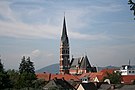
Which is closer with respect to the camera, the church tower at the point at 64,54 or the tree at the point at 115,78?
the tree at the point at 115,78

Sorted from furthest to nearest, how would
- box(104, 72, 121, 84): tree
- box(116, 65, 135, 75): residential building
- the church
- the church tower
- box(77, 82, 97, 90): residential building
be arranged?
1. the church tower
2. the church
3. box(116, 65, 135, 75): residential building
4. box(104, 72, 121, 84): tree
5. box(77, 82, 97, 90): residential building

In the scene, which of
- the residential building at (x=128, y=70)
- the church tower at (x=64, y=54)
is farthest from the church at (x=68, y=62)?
the residential building at (x=128, y=70)

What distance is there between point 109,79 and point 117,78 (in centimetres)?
227

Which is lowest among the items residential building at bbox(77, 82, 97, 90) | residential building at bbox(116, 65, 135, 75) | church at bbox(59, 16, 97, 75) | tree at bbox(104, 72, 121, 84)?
residential building at bbox(77, 82, 97, 90)

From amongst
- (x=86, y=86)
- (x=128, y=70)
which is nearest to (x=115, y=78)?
(x=86, y=86)

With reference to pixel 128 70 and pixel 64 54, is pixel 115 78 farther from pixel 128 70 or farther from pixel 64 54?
pixel 64 54

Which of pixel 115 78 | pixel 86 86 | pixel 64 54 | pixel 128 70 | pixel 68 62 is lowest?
pixel 86 86

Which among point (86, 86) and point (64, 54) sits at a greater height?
point (64, 54)

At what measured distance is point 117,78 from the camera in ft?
298

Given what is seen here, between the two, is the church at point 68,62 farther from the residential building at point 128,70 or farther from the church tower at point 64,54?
the residential building at point 128,70

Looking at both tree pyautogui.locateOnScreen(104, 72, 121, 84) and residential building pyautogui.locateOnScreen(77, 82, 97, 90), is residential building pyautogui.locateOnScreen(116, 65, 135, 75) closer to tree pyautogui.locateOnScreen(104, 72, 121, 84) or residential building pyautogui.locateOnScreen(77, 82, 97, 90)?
tree pyautogui.locateOnScreen(104, 72, 121, 84)

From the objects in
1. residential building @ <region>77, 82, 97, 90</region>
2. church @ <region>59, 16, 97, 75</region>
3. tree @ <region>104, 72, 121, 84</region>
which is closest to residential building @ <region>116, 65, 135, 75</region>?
church @ <region>59, 16, 97, 75</region>

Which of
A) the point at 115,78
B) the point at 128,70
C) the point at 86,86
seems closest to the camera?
the point at 86,86

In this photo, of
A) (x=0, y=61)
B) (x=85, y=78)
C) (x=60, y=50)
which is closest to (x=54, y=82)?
(x=0, y=61)
